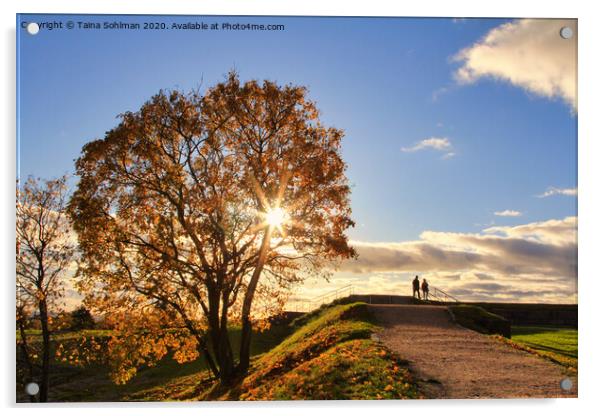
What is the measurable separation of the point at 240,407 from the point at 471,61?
9.20 metres

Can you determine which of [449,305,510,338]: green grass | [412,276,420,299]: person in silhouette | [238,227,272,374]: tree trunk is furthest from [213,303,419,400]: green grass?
[449,305,510,338]: green grass

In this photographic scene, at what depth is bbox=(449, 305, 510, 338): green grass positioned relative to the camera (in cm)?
1998

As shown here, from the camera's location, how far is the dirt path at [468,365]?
12797 millimetres

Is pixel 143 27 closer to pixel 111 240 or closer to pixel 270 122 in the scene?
pixel 270 122

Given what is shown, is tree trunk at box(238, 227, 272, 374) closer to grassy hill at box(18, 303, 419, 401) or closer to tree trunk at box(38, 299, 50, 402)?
grassy hill at box(18, 303, 419, 401)

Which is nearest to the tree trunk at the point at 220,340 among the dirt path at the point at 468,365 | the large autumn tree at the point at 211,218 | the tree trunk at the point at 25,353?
the large autumn tree at the point at 211,218

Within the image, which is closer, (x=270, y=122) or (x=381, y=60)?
(x=381, y=60)

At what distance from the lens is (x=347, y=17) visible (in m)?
13.4

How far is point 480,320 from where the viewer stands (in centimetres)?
2059

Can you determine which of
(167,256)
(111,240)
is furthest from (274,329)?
(111,240)

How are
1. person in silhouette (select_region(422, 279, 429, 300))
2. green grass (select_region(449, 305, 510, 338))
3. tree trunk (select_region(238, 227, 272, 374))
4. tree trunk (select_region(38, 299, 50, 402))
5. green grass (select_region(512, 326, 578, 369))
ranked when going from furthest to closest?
green grass (select_region(449, 305, 510, 338))
tree trunk (select_region(238, 227, 272, 374))
person in silhouette (select_region(422, 279, 429, 300))
green grass (select_region(512, 326, 578, 369))
tree trunk (select_region(38, 299, 50, 402))

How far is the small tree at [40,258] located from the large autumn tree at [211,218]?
640mm

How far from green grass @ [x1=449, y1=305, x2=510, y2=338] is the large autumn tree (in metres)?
7.95

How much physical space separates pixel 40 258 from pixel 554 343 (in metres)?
12.9
